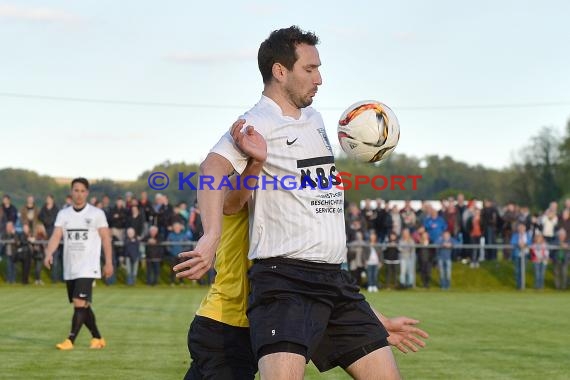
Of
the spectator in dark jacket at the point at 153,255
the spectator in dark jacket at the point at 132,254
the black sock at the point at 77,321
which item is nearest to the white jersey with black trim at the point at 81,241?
the black sock at the point at 77,321

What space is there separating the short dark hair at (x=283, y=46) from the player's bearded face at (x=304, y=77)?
0.03m

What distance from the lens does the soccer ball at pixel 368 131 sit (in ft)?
19.4

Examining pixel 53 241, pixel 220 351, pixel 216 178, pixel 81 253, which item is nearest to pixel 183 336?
pixel 81 253

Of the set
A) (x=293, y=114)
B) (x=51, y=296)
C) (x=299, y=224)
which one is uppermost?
(x=293, y=114)

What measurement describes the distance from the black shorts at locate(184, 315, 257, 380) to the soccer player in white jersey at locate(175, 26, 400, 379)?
0.86 ft

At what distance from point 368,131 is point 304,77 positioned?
67 cm

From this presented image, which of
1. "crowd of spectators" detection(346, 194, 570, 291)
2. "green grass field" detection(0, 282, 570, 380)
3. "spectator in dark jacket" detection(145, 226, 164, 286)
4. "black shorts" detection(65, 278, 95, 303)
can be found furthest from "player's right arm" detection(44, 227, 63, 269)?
"crowd of spectators" detection(346, 194, 570, 291)

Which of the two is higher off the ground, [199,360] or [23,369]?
[199,360]

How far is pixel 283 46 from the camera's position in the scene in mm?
5387

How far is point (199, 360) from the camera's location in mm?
5410

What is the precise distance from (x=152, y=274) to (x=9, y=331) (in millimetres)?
13547

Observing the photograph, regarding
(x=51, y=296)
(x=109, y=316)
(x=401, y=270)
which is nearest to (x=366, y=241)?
(x=401, y=270)

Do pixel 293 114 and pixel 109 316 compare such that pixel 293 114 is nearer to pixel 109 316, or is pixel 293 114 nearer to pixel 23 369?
pixel 23 369

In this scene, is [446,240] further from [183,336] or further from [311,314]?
[311,314]
